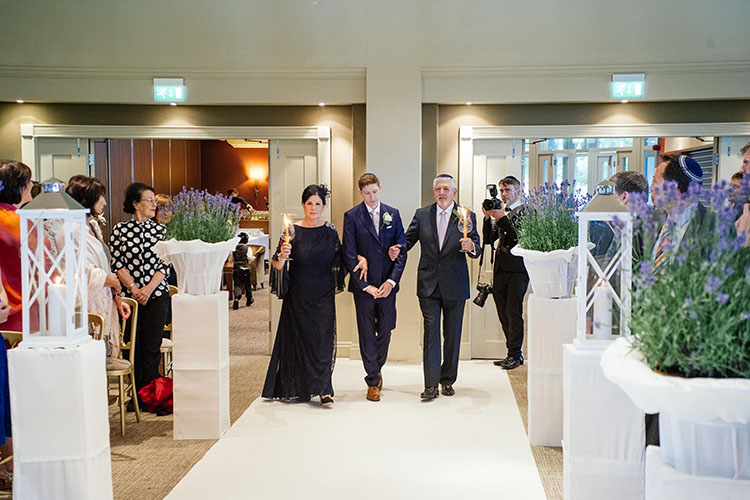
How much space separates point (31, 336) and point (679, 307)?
256cm

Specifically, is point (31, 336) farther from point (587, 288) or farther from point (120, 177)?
point (120, 177)

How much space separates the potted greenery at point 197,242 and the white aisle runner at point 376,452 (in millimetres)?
1030

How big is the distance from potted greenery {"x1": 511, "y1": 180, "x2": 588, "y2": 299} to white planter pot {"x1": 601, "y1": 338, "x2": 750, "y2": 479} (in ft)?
8.80

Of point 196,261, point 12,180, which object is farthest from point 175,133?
point 12,180

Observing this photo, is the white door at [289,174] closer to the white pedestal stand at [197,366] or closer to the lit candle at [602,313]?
the white pedestal stand at [197,366]

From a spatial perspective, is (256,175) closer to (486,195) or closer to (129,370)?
(486,195)

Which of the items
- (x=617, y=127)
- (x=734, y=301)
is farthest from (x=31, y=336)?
(x=617, y=127)

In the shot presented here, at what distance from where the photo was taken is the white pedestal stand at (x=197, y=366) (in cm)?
486

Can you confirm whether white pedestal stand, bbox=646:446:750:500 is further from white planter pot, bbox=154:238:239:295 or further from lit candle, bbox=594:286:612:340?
white planter pot, bbox=154:238:239:295

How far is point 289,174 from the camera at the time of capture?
24.9 ft

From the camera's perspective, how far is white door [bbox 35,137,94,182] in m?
7.63

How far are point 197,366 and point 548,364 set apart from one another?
223 cm

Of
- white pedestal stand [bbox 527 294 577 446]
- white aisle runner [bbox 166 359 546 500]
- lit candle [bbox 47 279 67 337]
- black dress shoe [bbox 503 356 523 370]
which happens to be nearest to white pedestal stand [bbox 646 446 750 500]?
white aisle runner [bbox 166 359 546 500]

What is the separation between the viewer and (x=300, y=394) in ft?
18.7
